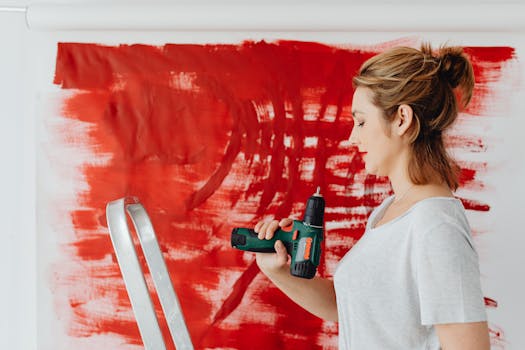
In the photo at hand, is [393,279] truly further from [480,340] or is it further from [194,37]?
[194,37]

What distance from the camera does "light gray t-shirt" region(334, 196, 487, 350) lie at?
0.84 meters

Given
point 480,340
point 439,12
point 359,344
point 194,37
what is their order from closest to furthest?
point 480,340 → point 359,344 → point 439,12 → point 194,37

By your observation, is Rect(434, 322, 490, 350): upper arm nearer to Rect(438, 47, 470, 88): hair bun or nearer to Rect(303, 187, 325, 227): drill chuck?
Rect(303, 187, 325, 227): drill chuck

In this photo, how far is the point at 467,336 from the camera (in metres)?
0.85

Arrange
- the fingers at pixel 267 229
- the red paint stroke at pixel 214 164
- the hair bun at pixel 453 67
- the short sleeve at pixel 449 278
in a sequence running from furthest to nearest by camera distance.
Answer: the red paint stroke at pixel 214 164 → the fingers at pixel 267 229 → the hair bun at pixel 453 67 → the short sleeve at pixel 449 278

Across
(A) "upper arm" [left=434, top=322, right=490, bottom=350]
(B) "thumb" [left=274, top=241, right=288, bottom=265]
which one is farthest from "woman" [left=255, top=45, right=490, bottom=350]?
(B) "thumb" [left=274, top=241, right=288, bottom=265]

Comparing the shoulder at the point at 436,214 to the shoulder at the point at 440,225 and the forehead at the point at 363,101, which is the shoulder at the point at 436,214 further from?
the forehead at the point at 363,101

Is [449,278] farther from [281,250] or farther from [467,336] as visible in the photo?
[281,250]

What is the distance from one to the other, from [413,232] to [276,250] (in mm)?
297

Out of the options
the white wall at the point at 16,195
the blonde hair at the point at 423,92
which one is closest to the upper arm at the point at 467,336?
the blonde hair at the point at 423,92

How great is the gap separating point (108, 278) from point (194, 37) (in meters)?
0.63

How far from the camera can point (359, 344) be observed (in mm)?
986

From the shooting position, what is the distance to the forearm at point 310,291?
1.17 meters

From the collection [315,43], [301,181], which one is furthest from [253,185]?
[315,43]
